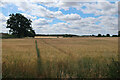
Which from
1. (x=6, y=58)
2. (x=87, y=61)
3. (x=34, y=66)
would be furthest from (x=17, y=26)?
(x=87, y=61)

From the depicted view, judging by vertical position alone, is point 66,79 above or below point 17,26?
below

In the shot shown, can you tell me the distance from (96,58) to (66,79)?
1518 mm

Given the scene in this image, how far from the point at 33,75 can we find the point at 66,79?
98cm

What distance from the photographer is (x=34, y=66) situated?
9.87 feet

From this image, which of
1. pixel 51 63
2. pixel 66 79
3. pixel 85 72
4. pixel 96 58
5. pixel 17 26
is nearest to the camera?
pixel 66 79

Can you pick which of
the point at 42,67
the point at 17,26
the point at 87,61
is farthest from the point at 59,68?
the point at 17,26

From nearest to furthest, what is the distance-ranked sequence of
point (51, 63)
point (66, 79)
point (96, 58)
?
point (66, 79) < point (51, 63) < point (96, 58)

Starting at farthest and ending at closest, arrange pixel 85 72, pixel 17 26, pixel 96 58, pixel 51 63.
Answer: pixel 17 26
pixel 96 58
pixel 51 63
pixel 85 72

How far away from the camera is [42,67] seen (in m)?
2.99

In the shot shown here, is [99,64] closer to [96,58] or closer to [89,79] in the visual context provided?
[96,58]

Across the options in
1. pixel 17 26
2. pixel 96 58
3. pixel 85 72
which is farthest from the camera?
pixel 17 26

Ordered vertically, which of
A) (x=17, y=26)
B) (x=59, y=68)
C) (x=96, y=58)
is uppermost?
(x=17, y=26)

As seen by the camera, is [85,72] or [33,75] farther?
[85,72]

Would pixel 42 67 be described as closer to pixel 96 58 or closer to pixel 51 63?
pixel 51 63
